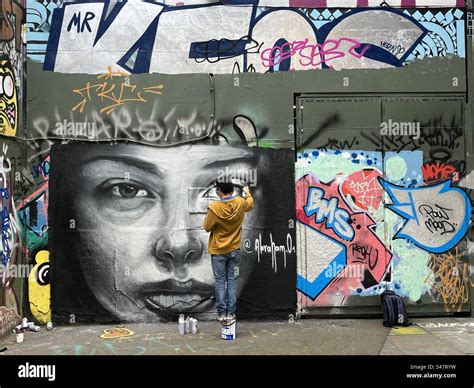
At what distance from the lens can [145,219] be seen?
23.8ft

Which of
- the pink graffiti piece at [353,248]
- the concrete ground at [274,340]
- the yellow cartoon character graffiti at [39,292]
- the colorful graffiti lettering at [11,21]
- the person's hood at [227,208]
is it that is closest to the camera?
the concrete ground at [274,340]

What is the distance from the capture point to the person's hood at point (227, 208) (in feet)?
21.3

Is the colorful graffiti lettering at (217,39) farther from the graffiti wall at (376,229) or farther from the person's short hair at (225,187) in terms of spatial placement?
the person's short hair at (225,187)

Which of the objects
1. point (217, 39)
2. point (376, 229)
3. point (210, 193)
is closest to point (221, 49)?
point (217, 39)

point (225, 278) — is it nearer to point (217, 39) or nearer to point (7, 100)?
point (217, 39)

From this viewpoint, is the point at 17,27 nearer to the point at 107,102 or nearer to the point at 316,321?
the point at 107,102

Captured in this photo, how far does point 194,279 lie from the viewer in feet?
23.8

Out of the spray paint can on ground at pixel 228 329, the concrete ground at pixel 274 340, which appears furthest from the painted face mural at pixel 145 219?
the spray paint can on ground at pixel 228 329

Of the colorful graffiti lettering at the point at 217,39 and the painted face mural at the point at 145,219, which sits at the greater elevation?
the colorful graffiti lettering at the point at 217,39

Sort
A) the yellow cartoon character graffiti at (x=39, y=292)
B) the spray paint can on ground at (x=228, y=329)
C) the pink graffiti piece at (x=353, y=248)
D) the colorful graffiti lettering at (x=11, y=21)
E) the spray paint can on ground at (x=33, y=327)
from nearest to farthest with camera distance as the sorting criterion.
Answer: the spray paint can on ground at (x=228, y=329) < the colorful graffiti lettering at (x=11, y=21) < the spray paint can on ground at (x=33, y=327) < the yellow cartoon character graffiti at (x=39, y=292) < the pink graffiti piece at (x=353, y=248)

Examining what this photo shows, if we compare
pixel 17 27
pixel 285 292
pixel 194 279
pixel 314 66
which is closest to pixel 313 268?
pixel 285 292

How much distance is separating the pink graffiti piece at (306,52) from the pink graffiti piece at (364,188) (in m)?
1.67

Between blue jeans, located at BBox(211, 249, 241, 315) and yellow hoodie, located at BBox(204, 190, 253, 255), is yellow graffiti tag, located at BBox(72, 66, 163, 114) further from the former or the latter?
blue jeans, located at BBox(211, 249, 241, 315)

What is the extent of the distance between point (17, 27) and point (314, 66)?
13.3 ft
